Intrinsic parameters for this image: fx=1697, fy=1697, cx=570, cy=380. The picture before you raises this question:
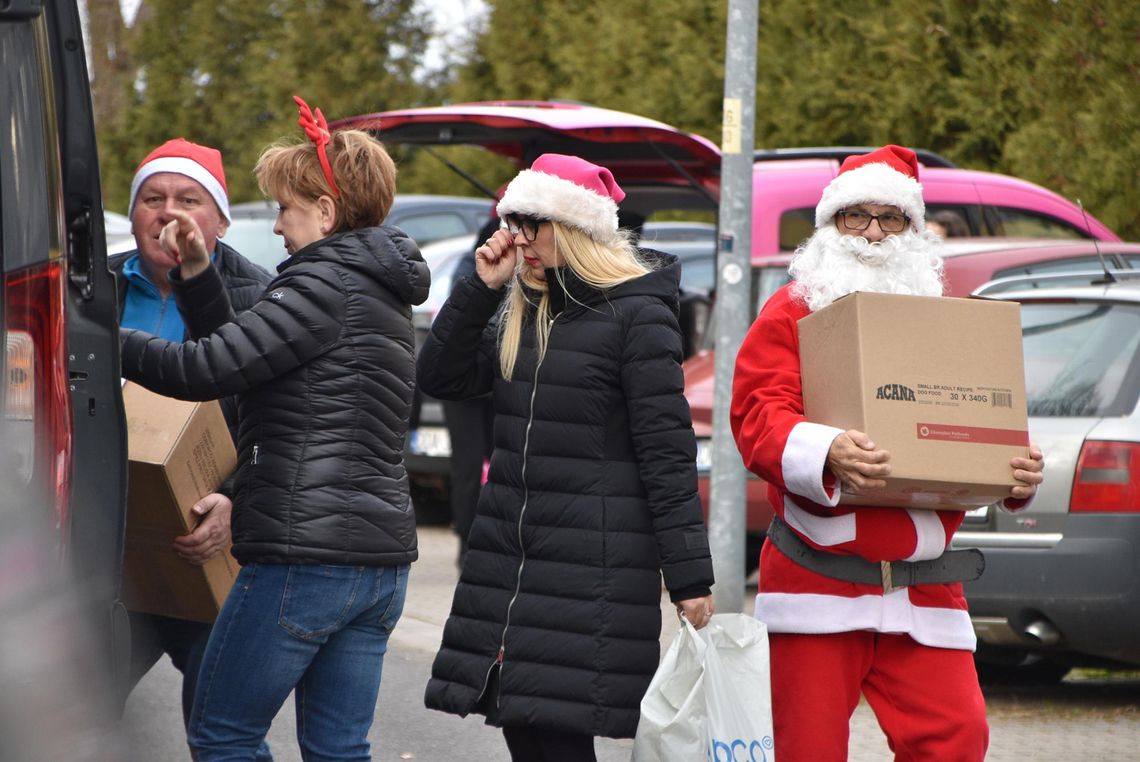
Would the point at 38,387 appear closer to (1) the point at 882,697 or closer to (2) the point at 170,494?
(2) the point at 170,494

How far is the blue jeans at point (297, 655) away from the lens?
11.7ft

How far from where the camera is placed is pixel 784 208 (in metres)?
9.62

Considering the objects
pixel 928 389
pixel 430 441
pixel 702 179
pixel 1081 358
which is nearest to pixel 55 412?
pixel 928 389

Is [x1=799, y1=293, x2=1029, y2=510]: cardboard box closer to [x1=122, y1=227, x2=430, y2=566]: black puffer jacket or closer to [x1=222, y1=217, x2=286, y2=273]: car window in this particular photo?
[x1=122, y1=227, x2=430, y2=566]: black puffer jacket

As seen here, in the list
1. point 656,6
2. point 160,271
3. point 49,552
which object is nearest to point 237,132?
Result: point 656,6

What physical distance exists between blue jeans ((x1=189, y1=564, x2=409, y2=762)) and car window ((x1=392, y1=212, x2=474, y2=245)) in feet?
36.6

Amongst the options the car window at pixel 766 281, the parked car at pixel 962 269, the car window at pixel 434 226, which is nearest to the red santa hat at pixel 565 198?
the parked car at pixel 962 269

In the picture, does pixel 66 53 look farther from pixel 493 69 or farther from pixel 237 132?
pixel 237 132

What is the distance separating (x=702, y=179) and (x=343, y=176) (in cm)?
619

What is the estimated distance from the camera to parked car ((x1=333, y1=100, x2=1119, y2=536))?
8.73 m

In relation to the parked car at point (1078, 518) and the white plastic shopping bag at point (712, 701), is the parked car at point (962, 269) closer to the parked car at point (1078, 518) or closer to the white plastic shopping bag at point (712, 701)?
the parked car at point (1078, 518)

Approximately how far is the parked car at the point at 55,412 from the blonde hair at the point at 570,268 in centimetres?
104

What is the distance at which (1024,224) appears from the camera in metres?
10.3

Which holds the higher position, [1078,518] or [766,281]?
[766,281]
